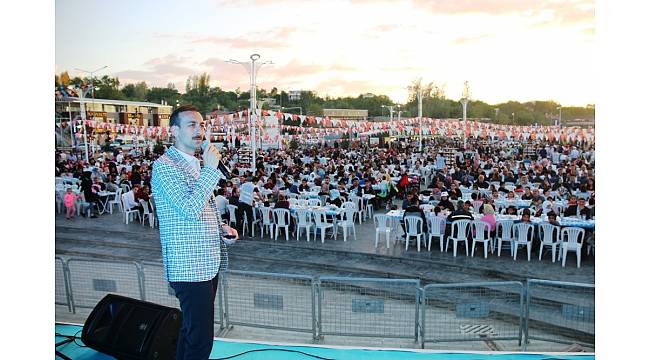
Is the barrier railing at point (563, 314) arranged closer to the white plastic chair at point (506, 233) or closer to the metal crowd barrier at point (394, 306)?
the metal crowd barrier at point (394, 306)

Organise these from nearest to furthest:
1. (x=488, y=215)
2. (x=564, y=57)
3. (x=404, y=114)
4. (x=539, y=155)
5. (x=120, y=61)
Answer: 1. (x=488, y=215)
2. (x=120, y=61)
3. (x=564, y=57)
4. (x=539, y=155)
5. (x=404, y=114)

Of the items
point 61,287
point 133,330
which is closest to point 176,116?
point 133,330

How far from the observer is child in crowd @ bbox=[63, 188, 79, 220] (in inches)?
407

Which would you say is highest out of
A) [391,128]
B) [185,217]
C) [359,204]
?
[391,128]

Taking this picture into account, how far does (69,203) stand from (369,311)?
8.22m

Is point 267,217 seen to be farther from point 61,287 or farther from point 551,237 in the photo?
point 551,237

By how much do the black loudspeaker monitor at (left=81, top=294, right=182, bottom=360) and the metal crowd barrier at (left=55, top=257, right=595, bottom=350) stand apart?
909mm

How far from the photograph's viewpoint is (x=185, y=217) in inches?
97.0

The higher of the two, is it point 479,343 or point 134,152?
point 134,152
